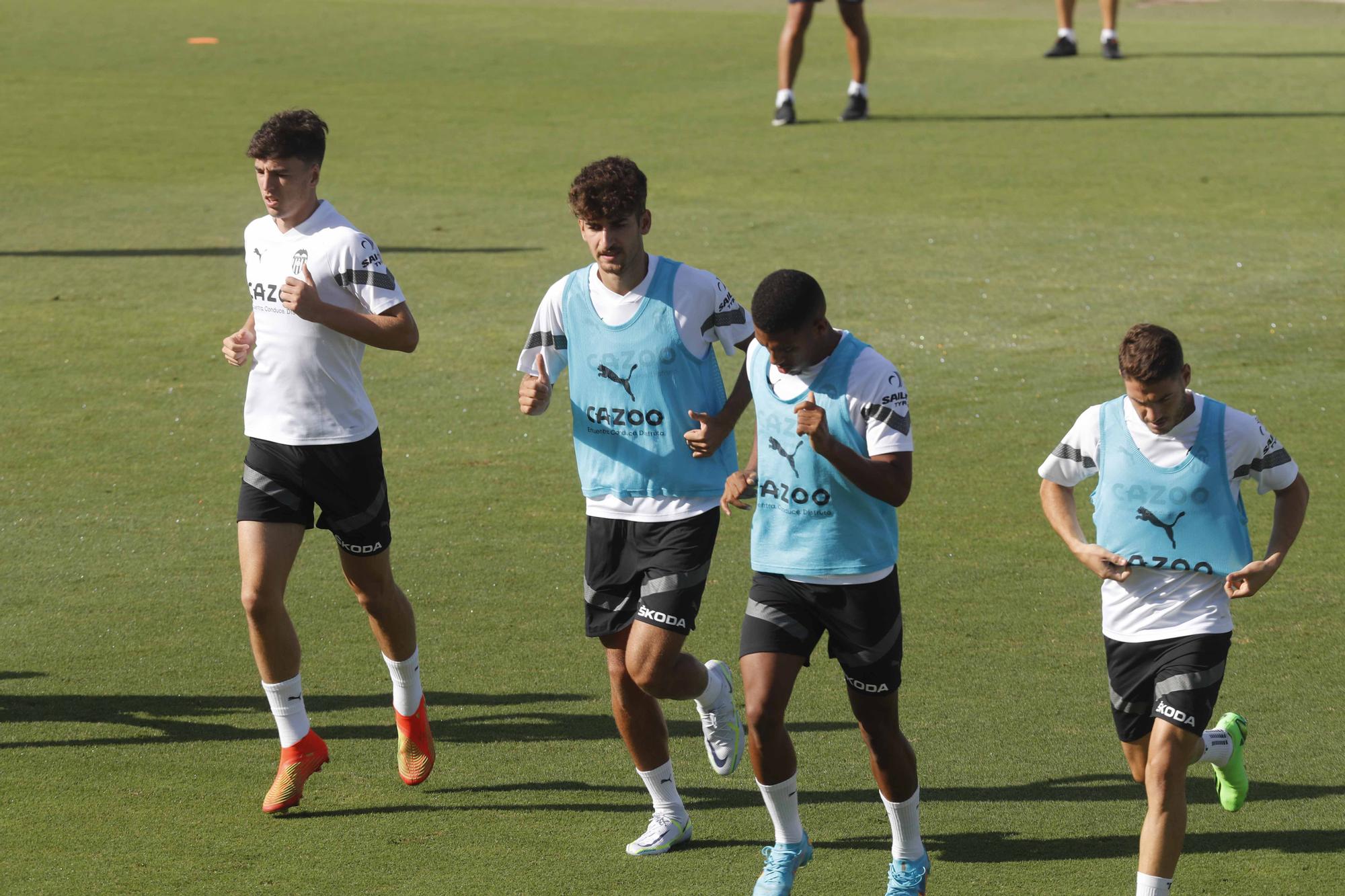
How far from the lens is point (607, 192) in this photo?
18.1 ft

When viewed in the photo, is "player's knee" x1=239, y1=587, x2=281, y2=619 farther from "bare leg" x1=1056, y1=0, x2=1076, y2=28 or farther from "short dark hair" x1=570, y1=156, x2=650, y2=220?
"bare leg" x1=1056, y1=0, x2=1076, y2=28

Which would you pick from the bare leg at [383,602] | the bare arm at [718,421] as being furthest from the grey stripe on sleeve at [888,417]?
the bare leg at [383,602]

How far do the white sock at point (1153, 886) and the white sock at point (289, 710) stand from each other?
2824 mm

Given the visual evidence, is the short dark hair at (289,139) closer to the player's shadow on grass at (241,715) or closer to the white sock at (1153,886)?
the player's shadow on grass at (241,715)

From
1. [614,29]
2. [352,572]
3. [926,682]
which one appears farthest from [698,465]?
[614,29]

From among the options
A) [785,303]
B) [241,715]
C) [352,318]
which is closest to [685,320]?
[785,303]

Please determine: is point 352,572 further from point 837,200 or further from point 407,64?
point 407,64

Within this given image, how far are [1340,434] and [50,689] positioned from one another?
24.1ft

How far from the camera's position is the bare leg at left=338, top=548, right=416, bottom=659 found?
20.4 ft

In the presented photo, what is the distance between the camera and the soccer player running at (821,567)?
517 cm

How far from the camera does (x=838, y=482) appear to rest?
521cm

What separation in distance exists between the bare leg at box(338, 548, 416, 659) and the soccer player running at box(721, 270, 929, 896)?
1.53 metres

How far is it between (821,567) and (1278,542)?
4.40 ft

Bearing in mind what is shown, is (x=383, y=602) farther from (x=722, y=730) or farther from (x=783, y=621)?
(x=783, y=621)
